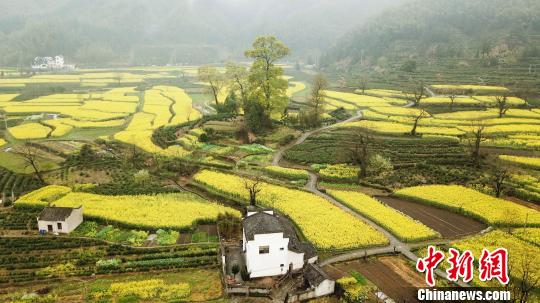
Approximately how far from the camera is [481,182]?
38406mm

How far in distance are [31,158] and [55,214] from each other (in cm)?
1584

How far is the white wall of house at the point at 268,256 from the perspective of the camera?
24.3 m

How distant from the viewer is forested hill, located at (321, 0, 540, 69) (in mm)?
100062

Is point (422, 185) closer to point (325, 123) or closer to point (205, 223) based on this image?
point (205, 223)

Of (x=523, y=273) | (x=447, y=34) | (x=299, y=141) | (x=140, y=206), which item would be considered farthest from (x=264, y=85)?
(x=447, y=34)

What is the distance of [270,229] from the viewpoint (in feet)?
79.9

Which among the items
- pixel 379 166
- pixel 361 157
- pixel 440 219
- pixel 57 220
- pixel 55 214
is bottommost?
pixel 440 219

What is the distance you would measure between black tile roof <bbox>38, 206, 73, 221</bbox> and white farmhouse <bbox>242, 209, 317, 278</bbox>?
578 inches

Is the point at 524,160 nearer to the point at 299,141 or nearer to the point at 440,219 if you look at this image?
the point at 440,219

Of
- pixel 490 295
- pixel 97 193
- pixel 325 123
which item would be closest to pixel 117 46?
pixel 325 123

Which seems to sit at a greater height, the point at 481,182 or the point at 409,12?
the point at 409,12

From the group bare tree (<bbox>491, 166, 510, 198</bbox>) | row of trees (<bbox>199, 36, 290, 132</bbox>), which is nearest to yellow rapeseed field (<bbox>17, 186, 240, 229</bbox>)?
row of trees (<bbox>199, 36, 290, 132</bbox>)

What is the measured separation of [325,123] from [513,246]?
3829 centimetres

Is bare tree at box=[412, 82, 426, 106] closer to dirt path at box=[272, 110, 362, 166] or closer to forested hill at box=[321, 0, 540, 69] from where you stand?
dirt path at box=[272, 110, 362, 166]
